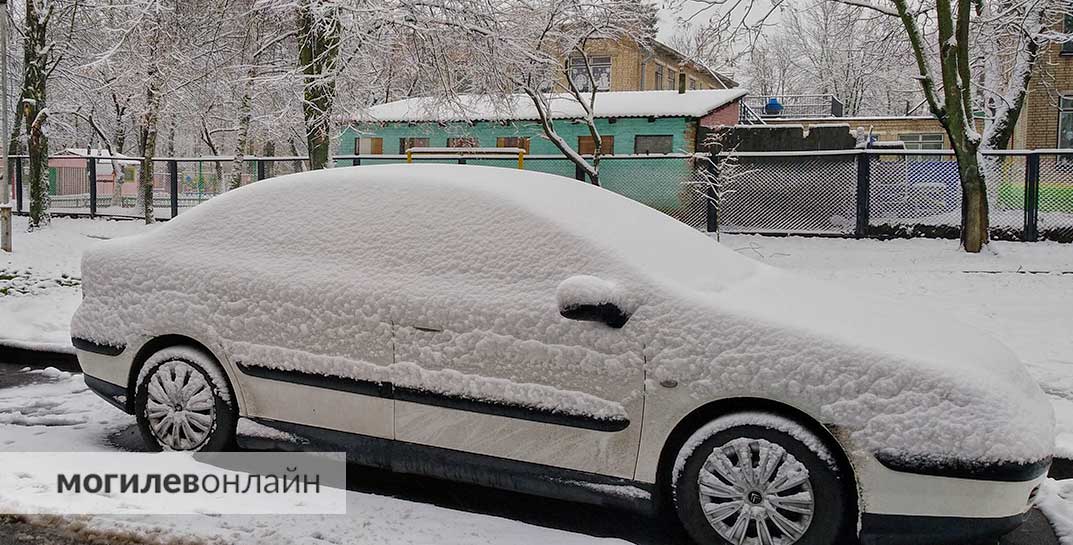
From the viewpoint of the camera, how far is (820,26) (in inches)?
2231

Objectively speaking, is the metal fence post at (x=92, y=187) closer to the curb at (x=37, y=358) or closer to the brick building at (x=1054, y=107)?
the curb at (x=37, y=358)

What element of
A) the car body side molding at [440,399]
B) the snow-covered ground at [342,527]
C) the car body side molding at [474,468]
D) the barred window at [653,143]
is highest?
the barred window at [653,143]

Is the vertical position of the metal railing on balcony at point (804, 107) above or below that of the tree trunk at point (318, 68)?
above

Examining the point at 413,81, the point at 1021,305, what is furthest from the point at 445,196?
the point at 413,81

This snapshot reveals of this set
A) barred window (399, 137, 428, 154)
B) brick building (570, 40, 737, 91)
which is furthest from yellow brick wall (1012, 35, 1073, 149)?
barred window (399, 137, 428, 154)

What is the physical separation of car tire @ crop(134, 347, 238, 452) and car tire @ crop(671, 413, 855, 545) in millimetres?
2288

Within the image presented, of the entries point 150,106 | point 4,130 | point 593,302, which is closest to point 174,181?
point 150,106

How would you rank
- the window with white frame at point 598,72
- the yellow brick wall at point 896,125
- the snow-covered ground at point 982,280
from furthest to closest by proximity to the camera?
1. the yellow brick wall at point 896,125
2. the window with white frame at point 598,72
3. the snow-covered ground at point 982,280

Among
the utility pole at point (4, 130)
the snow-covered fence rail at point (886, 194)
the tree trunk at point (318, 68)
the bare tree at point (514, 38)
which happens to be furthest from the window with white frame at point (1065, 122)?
the utility pole at point (4, 130)

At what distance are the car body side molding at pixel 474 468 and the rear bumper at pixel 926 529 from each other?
0.85 meters

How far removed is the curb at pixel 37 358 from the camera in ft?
23.4

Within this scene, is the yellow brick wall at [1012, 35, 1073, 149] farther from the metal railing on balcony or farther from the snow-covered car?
the snow-covered car

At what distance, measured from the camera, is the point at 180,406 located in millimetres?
4578
